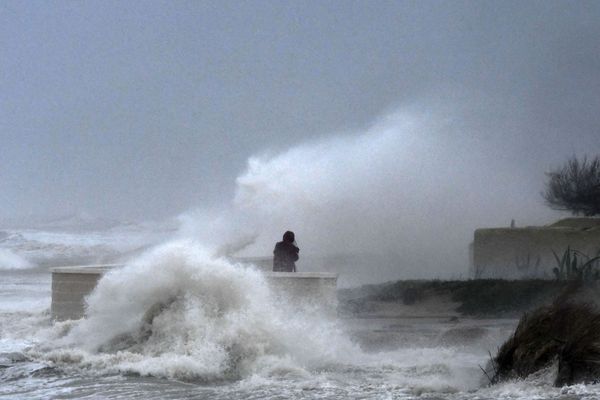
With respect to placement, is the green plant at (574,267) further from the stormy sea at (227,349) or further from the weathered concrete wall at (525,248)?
the stormy sea at (227,349)

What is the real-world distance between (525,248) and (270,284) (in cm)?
741

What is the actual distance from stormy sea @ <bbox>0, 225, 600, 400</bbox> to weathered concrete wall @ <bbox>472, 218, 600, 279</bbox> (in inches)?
156

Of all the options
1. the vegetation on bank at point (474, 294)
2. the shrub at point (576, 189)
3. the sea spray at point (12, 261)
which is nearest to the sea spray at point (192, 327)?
the vegetation on bank at point (474, 294)

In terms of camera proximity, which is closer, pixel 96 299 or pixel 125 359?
pixel 125 359

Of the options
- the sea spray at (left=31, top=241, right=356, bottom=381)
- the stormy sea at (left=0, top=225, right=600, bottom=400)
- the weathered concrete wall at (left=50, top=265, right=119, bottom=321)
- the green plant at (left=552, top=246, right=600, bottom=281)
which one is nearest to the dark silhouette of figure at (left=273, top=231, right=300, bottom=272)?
the stormy sea at (left=0, top=225, right=600, bottom=400)

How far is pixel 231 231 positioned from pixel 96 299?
15.7 meters

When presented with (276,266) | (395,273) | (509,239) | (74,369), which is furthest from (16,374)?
(395,273)

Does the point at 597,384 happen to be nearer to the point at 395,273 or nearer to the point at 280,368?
the point at 280,368

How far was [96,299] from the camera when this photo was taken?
11.3 metres

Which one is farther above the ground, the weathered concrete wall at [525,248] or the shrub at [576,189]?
the shrub at [576,189]

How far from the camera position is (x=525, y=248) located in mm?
17062

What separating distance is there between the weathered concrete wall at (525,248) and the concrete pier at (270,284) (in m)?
6.37

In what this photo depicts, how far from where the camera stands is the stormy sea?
26.7 ft

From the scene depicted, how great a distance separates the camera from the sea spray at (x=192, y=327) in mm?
9297
